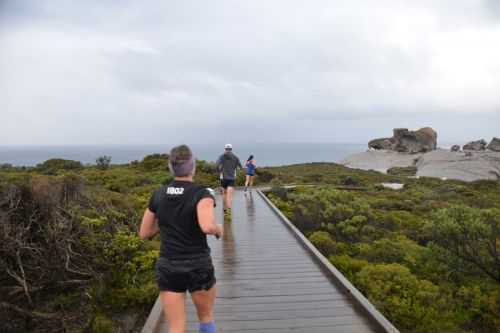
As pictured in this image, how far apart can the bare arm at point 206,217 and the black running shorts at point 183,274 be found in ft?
1.15

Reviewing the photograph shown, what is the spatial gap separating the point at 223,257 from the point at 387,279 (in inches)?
137

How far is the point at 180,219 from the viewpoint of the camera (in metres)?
3.07

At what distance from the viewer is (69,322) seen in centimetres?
649

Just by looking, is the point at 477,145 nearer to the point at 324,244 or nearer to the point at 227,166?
the point at 324,244

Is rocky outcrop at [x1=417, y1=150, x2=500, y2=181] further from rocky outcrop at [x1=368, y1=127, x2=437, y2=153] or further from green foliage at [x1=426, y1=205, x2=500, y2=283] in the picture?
green foliage at [x1=426, y1=205, x2=500, y2=283]

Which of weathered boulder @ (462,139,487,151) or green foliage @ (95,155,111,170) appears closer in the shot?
green foliage @ (95,155,111,170)

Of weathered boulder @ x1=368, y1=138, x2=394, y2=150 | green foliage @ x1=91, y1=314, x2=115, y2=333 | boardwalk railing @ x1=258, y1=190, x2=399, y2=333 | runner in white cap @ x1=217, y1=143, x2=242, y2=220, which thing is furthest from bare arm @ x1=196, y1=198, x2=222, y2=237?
weathered boulder @ x1=368, y1=138, x2=394, y2=150

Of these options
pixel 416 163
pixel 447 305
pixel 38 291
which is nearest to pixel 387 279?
pixel 447 305

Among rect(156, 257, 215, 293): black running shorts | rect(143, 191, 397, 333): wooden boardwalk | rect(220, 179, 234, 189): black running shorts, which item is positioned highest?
rect(220, 179, 234, 189): black running shorts

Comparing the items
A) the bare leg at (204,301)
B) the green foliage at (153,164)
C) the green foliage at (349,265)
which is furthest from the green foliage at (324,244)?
the green foliage at (153,164)

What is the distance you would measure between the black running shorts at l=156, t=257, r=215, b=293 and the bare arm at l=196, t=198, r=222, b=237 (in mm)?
351

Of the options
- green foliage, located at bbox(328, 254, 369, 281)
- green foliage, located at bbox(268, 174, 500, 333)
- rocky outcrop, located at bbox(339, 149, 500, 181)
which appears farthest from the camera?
rocky outcrop, located at bbox(339, 149, 500, 181)

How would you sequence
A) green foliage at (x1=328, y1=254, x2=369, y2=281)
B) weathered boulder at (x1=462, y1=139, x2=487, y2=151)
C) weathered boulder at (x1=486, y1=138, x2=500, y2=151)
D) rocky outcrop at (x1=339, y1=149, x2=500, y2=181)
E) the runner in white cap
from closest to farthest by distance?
Answer: green foliage at (x1=328, y1=254, x2=369, y2=281) → the runner in white cap → rocky outcrop at (x1=339, y1=149, x2=500, y2=181) → weathered boulder at (x1=486, y1=138, x2=500, y2=151) → weathered boulder at (x1=462, y1=139, x2=487, y2=151)

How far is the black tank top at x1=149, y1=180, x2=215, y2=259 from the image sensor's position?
10.0 ft
